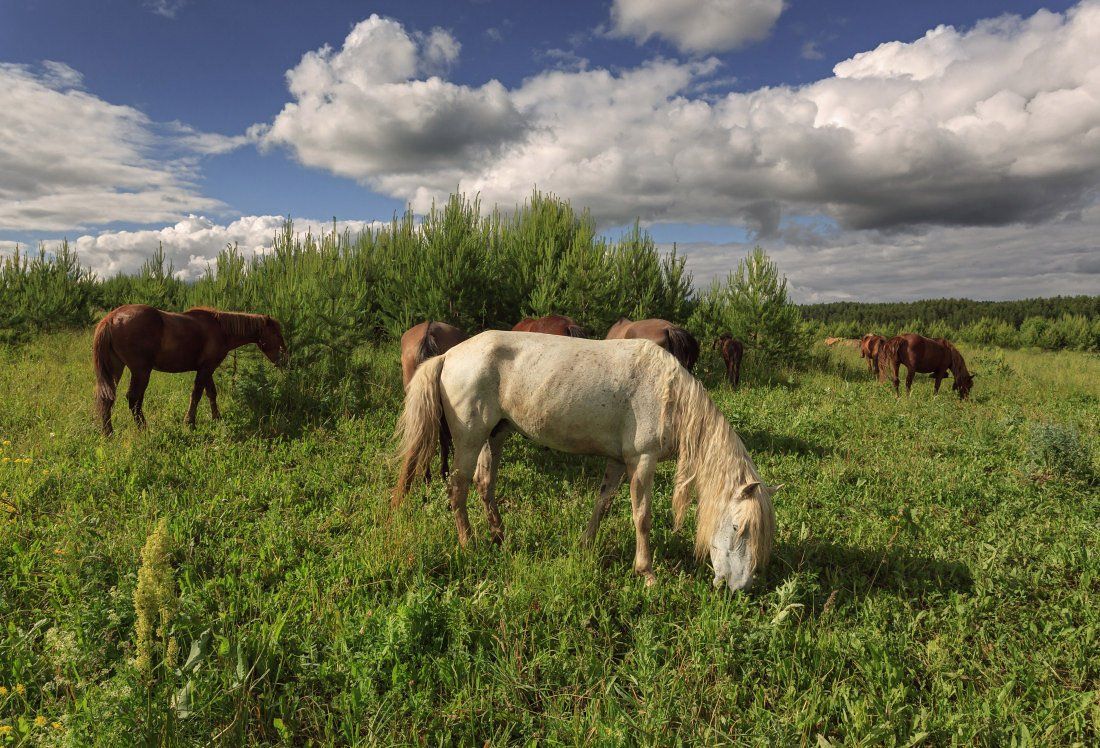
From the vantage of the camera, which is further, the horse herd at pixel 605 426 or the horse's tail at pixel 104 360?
the horse's tail at pixel 104 360

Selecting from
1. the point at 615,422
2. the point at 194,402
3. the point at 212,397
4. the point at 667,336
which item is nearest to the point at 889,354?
the point at 667,336

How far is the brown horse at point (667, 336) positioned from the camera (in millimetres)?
9297

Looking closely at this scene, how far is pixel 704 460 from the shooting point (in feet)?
12.1

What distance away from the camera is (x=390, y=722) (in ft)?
7.83

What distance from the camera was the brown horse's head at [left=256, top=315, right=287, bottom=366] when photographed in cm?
797

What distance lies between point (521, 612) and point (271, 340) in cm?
701

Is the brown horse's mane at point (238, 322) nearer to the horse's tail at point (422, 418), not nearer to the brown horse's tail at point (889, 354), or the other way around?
the horse's tail at point (422, 418)

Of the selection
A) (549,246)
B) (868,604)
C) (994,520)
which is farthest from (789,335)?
(868,604)

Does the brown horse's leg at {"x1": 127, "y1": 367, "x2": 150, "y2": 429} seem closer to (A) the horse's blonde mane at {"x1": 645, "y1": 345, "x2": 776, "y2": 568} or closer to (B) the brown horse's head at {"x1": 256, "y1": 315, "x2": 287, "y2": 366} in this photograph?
(B) the brown horse's head at {"x1": 256, "y1": 315, "x2": 287, "y2": 366}

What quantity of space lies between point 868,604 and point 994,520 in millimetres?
2647

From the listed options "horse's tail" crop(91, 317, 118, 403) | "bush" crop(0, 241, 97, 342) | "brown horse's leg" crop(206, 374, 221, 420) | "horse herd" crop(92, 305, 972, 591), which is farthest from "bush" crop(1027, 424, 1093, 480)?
"bush" crop(0, 241, 97, 342)

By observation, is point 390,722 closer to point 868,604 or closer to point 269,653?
point 269,653

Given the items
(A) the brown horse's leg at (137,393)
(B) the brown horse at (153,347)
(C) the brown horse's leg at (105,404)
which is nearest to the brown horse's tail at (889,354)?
(B) the brown horse at (153,347)

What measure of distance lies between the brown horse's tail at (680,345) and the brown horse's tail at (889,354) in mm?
6675
